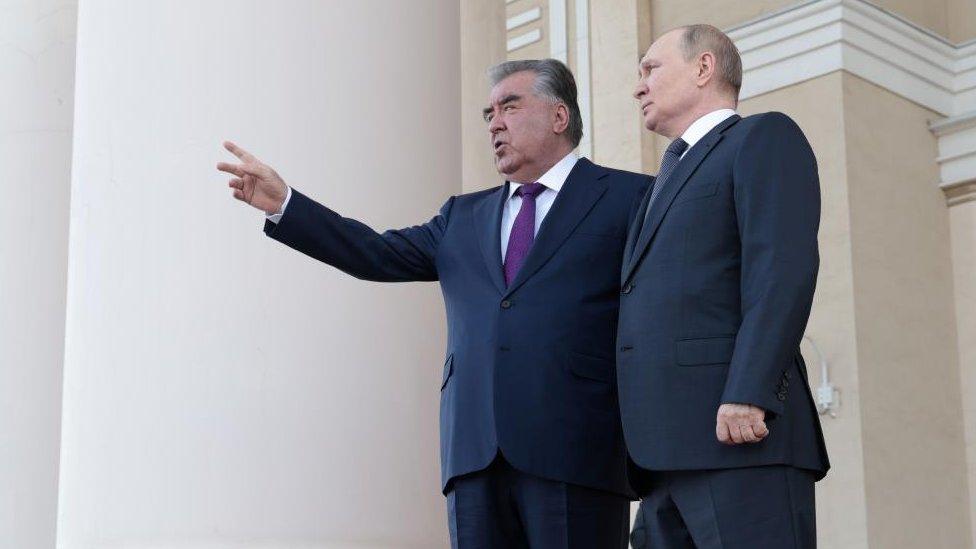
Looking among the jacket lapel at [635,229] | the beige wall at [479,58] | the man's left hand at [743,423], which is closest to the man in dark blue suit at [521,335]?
the jacket lapel at [635,229]

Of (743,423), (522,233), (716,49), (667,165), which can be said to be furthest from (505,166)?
(743,423)

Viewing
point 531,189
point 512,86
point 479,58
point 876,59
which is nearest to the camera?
point 531,189

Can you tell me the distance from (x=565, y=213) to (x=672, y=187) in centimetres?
33

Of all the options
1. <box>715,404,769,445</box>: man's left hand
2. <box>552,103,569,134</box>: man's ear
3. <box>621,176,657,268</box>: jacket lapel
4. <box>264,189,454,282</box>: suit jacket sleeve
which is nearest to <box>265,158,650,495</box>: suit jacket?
<box>264,189,454,282</box>: suit jacket sleeve

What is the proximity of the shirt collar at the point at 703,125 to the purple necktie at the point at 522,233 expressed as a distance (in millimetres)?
393

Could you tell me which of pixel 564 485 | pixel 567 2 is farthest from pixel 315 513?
pixel 567 2

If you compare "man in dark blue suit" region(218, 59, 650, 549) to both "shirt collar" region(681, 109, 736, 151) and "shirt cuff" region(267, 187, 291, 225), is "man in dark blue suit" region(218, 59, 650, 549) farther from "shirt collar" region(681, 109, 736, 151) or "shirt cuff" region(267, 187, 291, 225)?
"shirt collar" region(681, 109, 736, 151)

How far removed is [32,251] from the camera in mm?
4062

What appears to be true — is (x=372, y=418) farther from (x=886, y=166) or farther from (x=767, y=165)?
→ (x=886, y=166)

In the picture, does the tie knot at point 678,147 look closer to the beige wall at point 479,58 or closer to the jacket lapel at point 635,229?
the jacket lapel at point 635,229

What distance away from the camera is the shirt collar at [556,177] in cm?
342

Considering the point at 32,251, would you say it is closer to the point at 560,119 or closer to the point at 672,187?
the point at 560,119

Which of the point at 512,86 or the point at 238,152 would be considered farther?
the point at 512,86

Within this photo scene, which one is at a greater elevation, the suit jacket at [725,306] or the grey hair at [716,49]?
the grey hair at [716,49]
